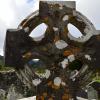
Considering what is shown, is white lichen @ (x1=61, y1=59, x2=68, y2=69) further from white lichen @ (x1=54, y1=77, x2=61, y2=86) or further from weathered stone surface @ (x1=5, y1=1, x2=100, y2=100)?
white lichen @ (x1=54, y1=77, x2=61, y2=86)

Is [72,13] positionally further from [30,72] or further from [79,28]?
[30,72]

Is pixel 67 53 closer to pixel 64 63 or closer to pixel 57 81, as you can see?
pixel 64 63

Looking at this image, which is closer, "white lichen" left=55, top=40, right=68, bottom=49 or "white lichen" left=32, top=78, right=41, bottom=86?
"white lichen" left=32, top=78, right=41, bottom=86

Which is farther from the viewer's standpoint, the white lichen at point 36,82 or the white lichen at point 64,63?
the white lichen at point 64,63

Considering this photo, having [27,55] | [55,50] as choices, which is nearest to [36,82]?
[27,55]

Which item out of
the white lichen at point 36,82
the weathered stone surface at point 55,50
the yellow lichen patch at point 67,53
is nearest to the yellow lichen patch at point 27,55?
the weathered stone surface at point 55,50

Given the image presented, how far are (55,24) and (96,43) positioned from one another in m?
0.54

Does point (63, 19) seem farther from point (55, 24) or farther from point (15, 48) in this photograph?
point (15, 48)

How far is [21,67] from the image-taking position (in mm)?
6465

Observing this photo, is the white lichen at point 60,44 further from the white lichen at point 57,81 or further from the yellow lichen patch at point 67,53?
the white lichen at point 57,81

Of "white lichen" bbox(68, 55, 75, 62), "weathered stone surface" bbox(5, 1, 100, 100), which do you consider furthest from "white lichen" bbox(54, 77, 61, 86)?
"white lichen" bbox(68, 55, 75, 62)

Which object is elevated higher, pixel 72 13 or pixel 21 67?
pixel 72 13

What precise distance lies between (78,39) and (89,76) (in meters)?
0.48

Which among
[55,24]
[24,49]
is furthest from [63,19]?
[24,49]
